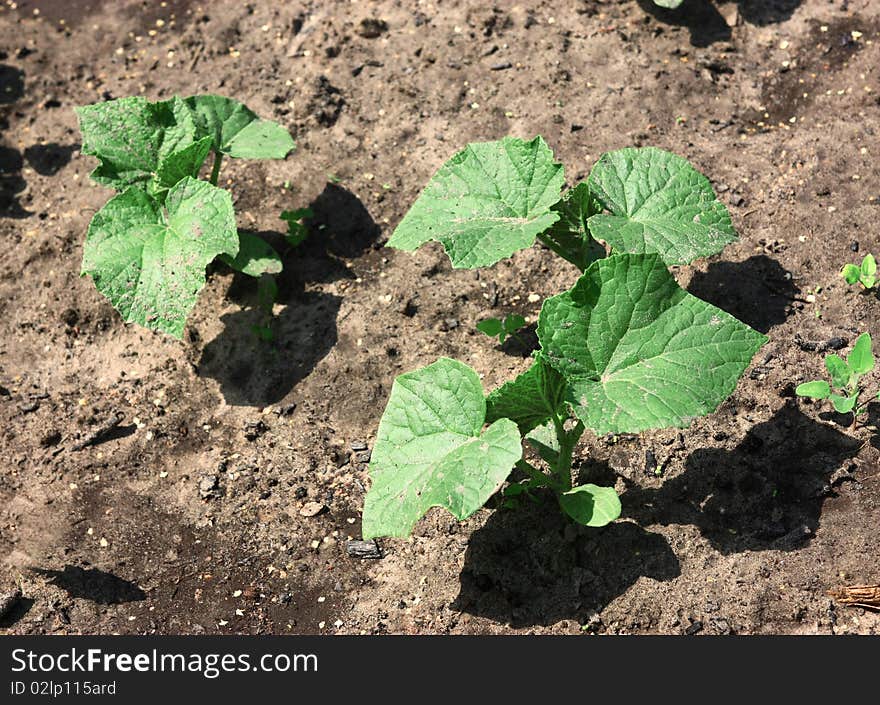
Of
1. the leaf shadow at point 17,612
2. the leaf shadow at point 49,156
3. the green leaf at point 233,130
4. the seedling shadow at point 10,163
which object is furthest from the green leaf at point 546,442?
the leaf shadow at point 49,156

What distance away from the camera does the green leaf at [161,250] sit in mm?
4172

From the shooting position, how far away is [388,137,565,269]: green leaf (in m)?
3.67

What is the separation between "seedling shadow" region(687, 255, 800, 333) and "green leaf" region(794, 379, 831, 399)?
59 centimetres

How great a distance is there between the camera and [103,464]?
4293 millimetres

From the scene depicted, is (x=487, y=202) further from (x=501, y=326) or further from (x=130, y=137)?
(x=130, y=137)

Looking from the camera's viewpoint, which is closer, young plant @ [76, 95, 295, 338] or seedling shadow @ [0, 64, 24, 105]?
young plant @ [76, 95, 295, 338]

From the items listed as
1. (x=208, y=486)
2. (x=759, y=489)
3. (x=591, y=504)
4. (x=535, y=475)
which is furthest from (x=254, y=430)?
(x=759, y=489)

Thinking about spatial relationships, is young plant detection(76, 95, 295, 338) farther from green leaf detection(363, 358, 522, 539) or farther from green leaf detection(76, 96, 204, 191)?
green leaf detection(363, 358, 522, 539)

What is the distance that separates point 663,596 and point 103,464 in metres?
2.40

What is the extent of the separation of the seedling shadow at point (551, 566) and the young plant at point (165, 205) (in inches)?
61.7

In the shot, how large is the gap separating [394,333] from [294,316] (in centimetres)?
52

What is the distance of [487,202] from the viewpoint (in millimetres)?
3920

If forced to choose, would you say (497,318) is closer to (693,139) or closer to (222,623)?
(693,139)

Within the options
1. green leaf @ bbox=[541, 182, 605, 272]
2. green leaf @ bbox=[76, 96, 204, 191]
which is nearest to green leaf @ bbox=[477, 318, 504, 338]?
green leaf @ bbox=[541, 182, 605, 272]
